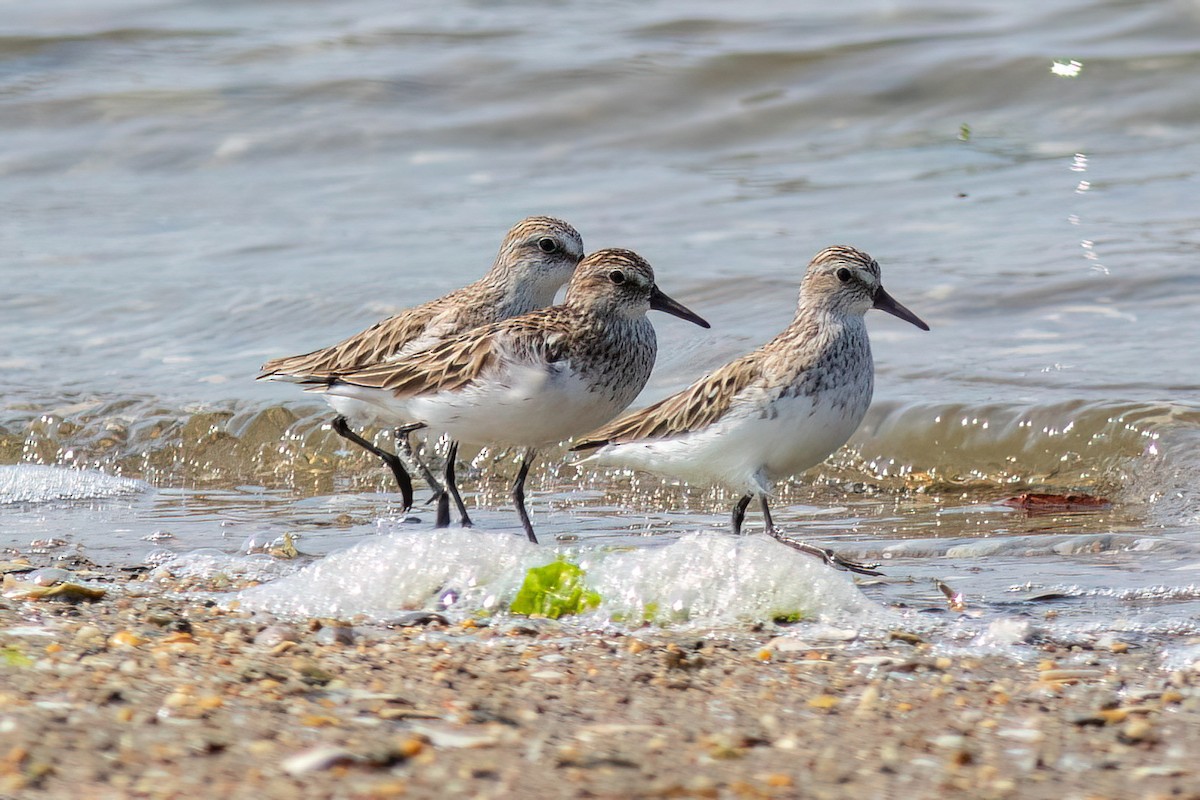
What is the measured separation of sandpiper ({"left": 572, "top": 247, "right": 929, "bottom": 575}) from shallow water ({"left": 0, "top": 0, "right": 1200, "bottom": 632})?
0.58 metres

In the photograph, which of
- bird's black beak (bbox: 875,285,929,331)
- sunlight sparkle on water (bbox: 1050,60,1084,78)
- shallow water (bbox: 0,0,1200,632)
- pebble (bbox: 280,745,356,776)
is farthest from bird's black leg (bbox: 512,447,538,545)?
sunlight sparkle on water (bbox: 1050,60,1084,78)

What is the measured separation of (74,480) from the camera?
7.87m

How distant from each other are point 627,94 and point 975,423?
26.2 ft

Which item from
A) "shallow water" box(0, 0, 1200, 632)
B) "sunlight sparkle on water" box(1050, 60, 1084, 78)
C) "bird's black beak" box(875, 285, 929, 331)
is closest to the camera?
"bird's black beak" box(875, 285, 929, 331)

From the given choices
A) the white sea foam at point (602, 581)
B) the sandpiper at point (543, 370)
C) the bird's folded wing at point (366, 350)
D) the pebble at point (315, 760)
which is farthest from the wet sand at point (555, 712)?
the bird's folded wing at point (366, 350)

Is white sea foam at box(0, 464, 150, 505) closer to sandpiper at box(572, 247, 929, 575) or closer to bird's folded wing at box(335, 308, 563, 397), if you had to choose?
bird's folded wing at box(335, 308, 563, 397)

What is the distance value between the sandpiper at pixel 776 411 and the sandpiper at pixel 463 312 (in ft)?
4.05

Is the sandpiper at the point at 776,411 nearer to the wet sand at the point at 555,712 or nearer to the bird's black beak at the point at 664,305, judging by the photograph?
the bird's black beak at the point at 664,305

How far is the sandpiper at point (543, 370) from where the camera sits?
5996 mm

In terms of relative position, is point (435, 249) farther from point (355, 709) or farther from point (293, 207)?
point (355, 709)

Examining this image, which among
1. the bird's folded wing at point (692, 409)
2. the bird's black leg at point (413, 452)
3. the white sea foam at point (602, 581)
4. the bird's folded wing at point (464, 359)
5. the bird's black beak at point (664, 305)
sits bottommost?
the white sea foam at point (602, 581)

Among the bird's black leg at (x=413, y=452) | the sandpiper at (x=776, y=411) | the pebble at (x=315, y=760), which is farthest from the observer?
the bird's black leg at (x=413, y=452)

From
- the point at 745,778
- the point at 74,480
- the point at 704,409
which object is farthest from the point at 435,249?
the point at 745,778

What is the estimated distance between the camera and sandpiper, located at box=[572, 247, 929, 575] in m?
5.68
